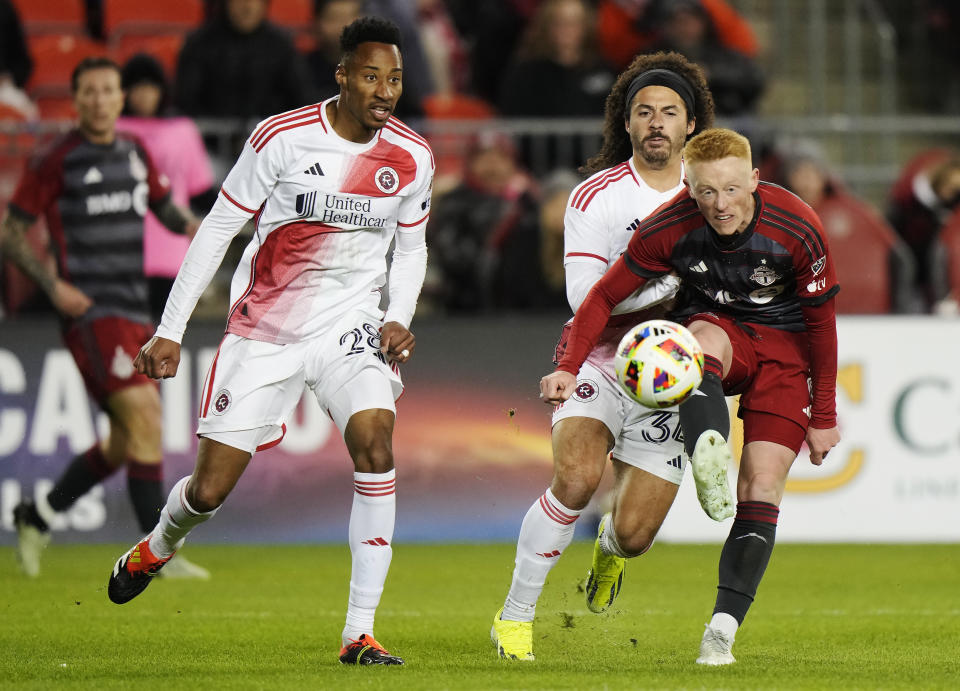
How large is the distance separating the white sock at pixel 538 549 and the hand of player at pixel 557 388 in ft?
1.91

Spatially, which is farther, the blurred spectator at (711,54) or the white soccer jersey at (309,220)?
the blurred spectator at (711,54)

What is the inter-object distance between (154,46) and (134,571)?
853cm

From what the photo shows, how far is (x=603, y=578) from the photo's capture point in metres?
8.00

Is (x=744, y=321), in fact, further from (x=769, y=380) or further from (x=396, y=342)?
(x=396, y=342)

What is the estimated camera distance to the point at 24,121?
43.0 ft

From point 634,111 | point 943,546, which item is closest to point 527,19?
point 943,546

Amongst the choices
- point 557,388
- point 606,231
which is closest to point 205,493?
point 557,388

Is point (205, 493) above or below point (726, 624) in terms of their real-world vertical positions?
above

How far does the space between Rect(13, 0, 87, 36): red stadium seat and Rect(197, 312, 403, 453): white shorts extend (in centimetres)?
927

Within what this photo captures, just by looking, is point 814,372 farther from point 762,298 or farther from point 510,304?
point 510,304

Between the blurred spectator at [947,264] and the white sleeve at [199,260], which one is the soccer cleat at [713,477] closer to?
the white sleeve at [199,260]

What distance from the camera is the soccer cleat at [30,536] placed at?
10383 millimetres

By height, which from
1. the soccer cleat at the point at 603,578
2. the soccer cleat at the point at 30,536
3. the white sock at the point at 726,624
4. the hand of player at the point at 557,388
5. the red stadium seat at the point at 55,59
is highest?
the hand of player at the point at 557,388

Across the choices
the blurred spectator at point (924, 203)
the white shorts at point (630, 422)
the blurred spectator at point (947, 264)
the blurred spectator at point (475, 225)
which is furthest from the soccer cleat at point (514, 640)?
the blurred spectator at point (924, 203)
